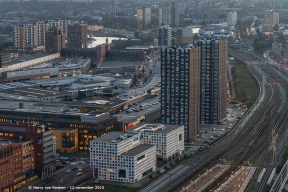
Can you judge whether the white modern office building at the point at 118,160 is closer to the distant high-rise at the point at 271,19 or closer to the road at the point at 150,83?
the road at the point at 150,83

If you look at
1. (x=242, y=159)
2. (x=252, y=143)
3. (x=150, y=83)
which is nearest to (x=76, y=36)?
(x=150, y=83)

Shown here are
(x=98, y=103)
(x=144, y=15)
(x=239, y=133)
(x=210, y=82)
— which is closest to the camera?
(x=239, y=133)

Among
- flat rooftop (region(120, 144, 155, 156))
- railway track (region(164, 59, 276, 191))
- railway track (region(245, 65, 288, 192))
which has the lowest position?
railway track (region(164, 59, 276, 191))

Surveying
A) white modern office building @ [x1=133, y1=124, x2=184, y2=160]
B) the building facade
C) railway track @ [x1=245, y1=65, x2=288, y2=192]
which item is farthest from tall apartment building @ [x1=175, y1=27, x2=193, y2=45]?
the building facade

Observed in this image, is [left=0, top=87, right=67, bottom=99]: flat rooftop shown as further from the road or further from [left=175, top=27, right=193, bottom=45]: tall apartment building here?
[left=175, top=27, right=193, bottom=45]: tall apartment building

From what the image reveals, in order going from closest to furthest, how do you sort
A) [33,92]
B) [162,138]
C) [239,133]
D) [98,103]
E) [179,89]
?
[162,138], [179,89], [239,133], [98,103], [33,92]

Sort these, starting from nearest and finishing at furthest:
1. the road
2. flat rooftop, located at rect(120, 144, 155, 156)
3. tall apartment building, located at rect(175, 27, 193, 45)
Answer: flat rooftop, located at rect(120, 144, 155, 156)
the road
tall apartment building, located at rect(175, 27, 193, 45)

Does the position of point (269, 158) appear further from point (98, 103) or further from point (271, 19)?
point (271, 19)

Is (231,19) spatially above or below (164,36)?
above
